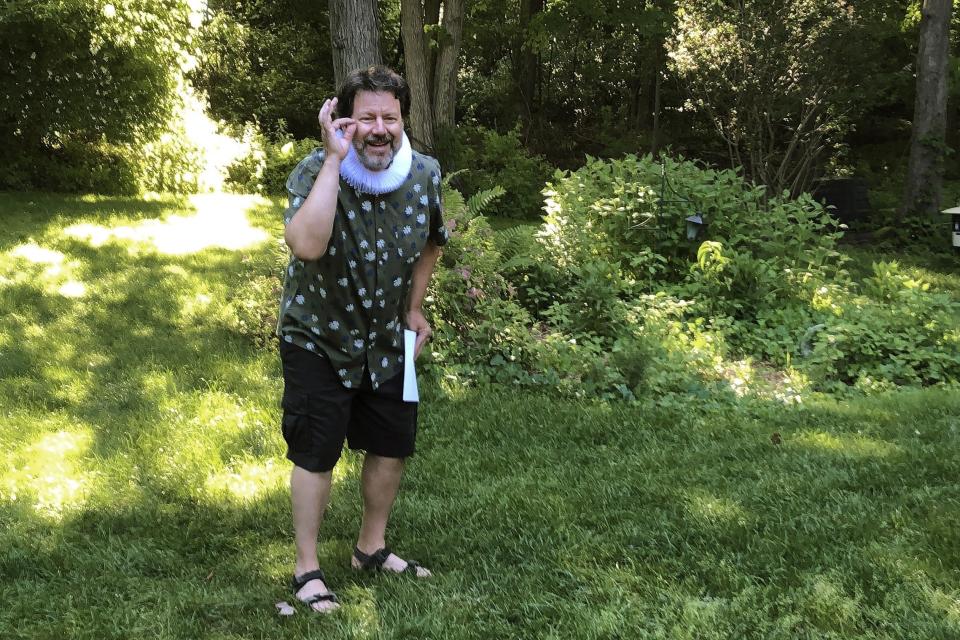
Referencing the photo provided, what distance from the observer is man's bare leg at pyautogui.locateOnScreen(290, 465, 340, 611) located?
2811 millimetres

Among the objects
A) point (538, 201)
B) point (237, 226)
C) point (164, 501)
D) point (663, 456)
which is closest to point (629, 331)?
point (663, 456)

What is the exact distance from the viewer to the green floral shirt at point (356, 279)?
269 centimetres

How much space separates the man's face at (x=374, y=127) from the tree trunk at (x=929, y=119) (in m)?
12.0

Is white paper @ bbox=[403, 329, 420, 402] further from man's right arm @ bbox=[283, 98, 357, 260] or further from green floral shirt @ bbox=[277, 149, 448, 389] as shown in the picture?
man's right arm @ bbox=[283, 98, 357, 260]

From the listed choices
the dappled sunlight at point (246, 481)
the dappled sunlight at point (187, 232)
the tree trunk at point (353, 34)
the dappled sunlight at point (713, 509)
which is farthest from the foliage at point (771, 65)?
the dappled sunlight at point (246, 481)

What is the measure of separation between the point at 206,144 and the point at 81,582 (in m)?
10.2

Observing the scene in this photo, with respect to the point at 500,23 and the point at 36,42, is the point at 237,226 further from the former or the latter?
the point at 500,23

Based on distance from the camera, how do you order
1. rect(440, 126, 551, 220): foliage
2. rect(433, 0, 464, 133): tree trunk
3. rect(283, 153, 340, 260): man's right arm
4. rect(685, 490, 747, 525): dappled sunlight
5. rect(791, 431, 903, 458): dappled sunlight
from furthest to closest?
rect(433, 0, 464, 133): tree trunk → rect(440, 126, 551, 220): foliage → rect(791, 431, 903, 458): dappled sunlight → rect(685, 490, 747, 525): dappled sunlight → rect(283, 153, 340, 260): man's right arm

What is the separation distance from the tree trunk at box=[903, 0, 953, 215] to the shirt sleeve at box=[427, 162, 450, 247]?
38.1 ft

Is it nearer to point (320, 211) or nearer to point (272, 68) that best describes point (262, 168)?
point (272, 68)

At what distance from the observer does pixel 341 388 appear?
2.79m

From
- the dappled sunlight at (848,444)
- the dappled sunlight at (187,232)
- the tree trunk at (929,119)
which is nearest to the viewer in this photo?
the dappled sunlight at (848,444)

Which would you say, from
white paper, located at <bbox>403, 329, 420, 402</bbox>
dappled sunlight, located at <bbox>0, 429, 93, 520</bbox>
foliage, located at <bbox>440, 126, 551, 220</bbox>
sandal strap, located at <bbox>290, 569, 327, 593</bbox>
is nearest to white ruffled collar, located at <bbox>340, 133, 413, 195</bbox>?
white paper, located at <bbox>403, 329, 420, 402</bbox>

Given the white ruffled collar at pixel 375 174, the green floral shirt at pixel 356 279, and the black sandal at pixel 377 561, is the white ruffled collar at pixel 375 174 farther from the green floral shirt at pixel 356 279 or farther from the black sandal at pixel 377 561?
the black sandal at pixel 377 561
